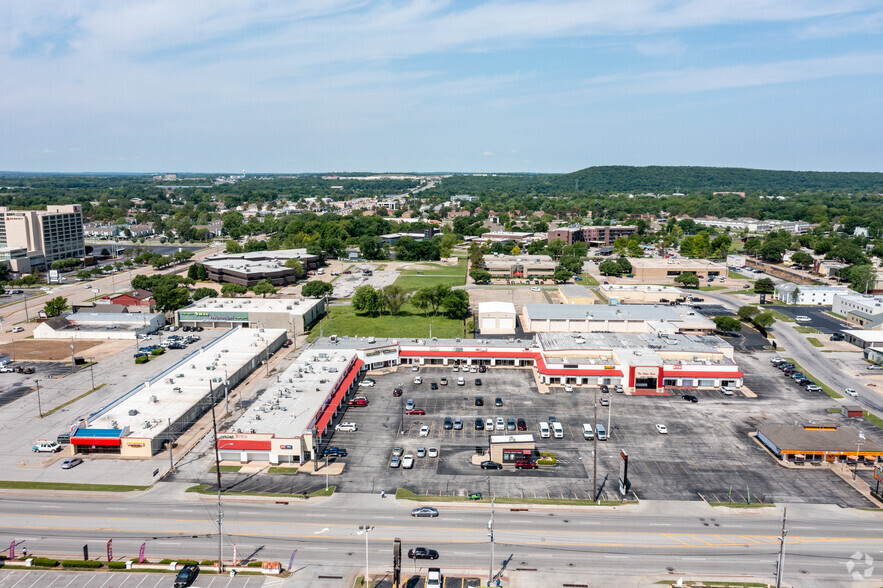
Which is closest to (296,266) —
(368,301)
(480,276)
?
(368,301)

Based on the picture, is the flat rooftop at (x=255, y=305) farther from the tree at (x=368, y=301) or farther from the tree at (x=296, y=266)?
the tree at (x=296, y=266)

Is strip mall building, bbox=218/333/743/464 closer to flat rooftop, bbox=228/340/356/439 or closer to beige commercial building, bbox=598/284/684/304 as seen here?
flat rooftop, bbox=228/340/356/439

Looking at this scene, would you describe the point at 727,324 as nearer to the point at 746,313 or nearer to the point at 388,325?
the point at 746,313

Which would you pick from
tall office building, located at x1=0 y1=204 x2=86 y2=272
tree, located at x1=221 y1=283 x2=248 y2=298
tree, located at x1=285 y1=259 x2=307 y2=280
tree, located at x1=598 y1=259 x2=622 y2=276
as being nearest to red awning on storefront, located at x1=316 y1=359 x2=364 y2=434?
tree, located at x1=221 y1=283 x2=248 y2=298

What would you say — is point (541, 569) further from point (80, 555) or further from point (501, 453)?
point (80, 555)

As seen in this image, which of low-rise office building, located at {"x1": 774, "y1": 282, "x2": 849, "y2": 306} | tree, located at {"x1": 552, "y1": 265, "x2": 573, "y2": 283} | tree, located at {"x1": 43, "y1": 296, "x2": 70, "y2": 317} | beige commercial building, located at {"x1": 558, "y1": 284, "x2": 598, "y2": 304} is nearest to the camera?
tree, located at {"x1": 43, "y1": 296, "x2": 70, "y2": 317}

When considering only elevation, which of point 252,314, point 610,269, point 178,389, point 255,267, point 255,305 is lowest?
point 178,389
